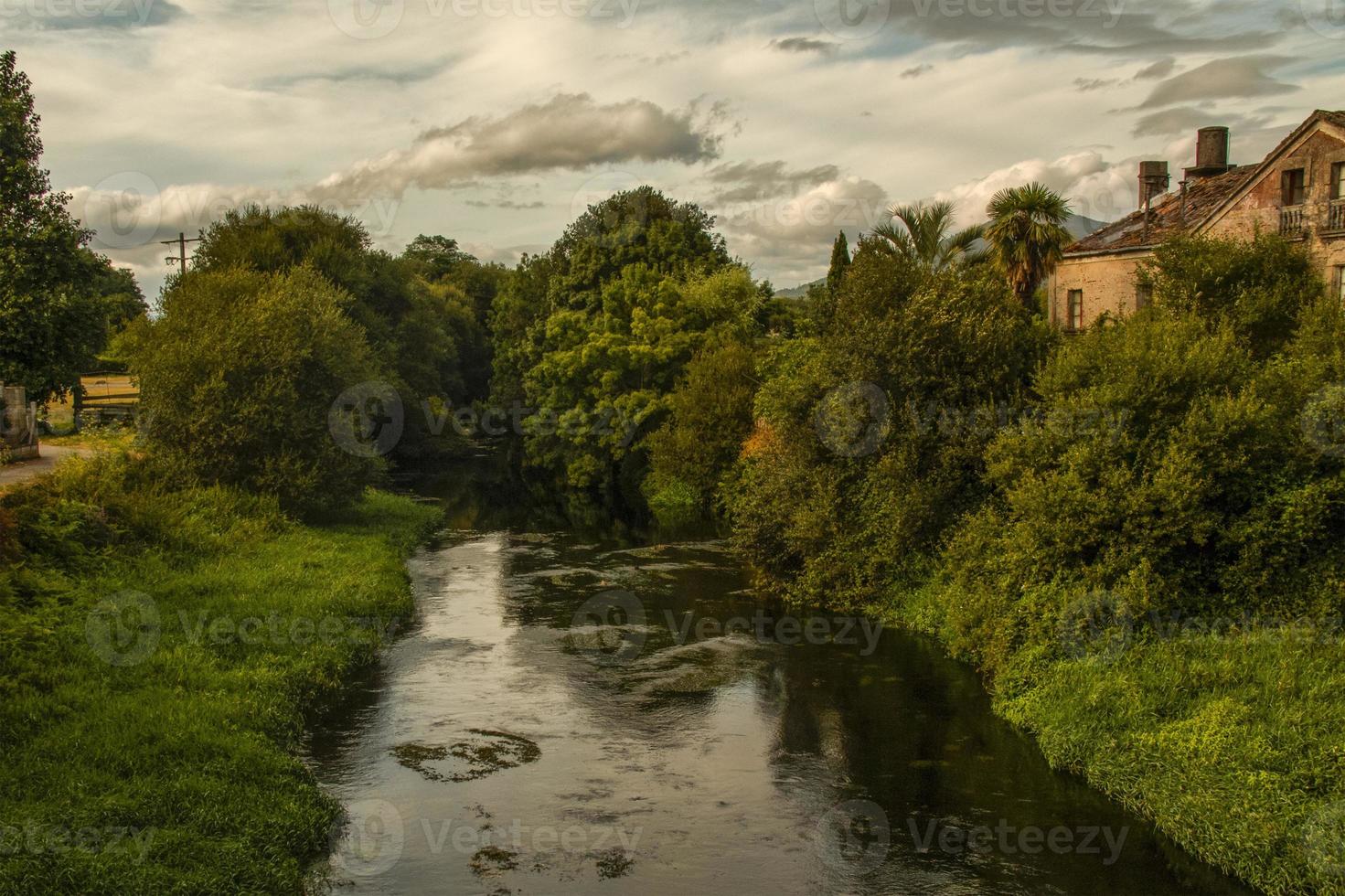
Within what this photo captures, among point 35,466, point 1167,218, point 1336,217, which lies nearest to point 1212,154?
point 1167,218

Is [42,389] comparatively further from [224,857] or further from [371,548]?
[224,857]

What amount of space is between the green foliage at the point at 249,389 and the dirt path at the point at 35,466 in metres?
2.75

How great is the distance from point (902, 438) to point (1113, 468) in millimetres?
7534

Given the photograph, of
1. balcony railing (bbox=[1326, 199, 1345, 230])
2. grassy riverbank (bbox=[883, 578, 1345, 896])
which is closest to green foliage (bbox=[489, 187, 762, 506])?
balcony railing (bbox=[1326, 199, 1345, 230])

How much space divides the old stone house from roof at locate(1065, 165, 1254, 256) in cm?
4

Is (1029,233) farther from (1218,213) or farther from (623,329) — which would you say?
(623,329)

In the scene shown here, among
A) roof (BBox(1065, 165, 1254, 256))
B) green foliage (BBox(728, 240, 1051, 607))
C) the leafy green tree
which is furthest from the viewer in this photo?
the leafy green tree

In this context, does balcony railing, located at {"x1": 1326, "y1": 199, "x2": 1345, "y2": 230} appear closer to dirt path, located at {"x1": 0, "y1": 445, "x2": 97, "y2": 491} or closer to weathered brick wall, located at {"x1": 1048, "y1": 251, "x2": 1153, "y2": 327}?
weathered brick wall, located at {"x1": 1048, "y1": 251, "x2": 1153, "y2": 327}

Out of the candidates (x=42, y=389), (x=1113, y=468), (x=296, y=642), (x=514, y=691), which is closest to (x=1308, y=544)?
(x=1113, y=468)

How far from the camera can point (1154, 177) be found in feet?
134

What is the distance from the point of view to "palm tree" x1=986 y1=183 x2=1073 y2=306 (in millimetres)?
35781

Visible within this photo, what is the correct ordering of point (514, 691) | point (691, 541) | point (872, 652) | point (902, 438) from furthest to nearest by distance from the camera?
1. point (691, 541)
2. point (902, 438)
3. point (872, 652)
4. point (514, 691)

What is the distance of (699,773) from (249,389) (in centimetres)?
2332

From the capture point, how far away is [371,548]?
114 ft
